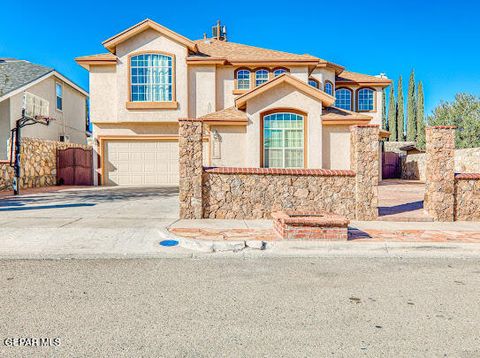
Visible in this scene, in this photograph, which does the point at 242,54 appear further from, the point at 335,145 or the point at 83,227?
the point at 83,227

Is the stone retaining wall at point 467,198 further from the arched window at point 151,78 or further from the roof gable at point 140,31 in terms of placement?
the roof gable at point 140,31

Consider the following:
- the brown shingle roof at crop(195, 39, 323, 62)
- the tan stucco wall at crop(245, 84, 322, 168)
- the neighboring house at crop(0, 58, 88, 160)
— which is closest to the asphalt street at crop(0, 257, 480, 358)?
the tan stucco wall at crop(245, 84, 322, 168)

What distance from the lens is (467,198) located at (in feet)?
33.4

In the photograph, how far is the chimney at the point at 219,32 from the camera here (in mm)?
27516

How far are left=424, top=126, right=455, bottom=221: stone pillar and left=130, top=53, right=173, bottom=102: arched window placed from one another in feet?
46.1

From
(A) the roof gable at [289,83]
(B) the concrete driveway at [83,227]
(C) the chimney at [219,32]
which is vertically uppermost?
(C) the chimney at [219,32]

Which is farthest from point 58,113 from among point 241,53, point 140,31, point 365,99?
point 365,99

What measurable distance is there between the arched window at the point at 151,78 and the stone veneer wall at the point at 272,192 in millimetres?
11192

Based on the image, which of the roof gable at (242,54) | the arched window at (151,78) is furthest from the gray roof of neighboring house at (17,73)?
the roof gable at (242,54)

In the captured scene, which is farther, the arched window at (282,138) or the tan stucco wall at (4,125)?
the tan stucco wall at (4,125)

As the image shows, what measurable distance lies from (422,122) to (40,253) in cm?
4546

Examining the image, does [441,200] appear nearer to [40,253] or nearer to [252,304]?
[252,304]

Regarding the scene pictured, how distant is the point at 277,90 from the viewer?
14.2 meters

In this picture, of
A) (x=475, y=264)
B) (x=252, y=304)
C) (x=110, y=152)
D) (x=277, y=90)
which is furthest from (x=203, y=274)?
(x=110, y=152)
